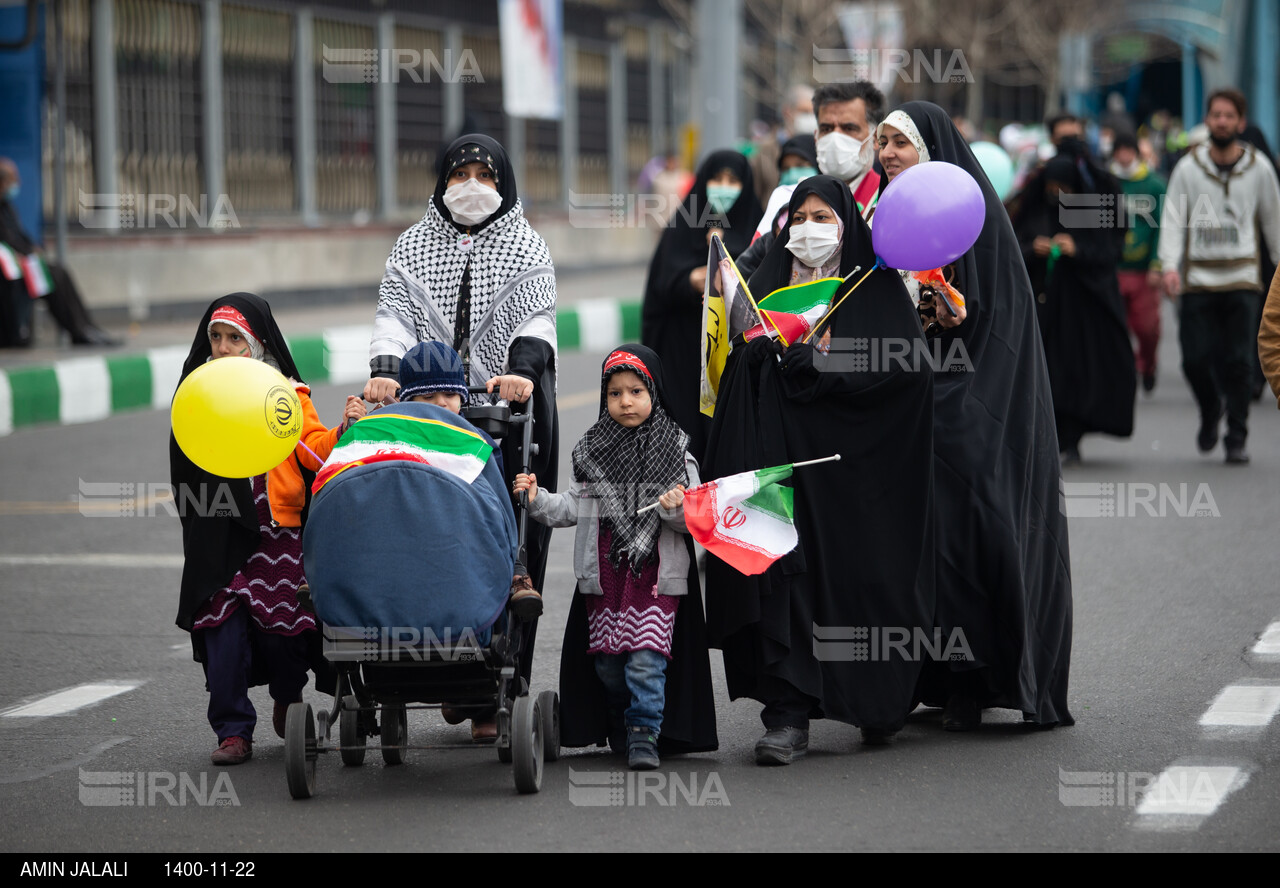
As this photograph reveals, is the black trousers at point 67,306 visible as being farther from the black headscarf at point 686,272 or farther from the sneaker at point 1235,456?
the sneaker at point 1235,456

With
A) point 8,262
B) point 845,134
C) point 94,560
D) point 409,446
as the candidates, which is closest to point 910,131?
point 845,134

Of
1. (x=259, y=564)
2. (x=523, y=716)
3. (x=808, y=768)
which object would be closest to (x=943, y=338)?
(x=808, y=768)

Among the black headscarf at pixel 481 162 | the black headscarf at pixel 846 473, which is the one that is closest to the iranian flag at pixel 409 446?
the black headscarf at pixel 846 473

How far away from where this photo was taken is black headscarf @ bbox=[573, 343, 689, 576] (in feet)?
16.6

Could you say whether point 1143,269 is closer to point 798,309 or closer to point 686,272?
point 686,272

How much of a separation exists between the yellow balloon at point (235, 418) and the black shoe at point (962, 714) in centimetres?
212

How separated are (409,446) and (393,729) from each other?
850 mm

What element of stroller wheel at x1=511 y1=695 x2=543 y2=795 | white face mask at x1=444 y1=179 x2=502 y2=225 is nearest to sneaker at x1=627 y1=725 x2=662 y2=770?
stroller wheel at x1=511 y1=695 x2=543 y2=795

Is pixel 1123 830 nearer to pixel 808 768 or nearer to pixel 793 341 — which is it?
pixel 808 768

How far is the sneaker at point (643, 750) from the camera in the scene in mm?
5016

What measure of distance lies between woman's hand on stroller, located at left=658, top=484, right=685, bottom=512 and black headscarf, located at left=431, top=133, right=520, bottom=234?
112 cm

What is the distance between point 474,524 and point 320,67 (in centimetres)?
1743

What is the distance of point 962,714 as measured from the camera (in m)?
5.49

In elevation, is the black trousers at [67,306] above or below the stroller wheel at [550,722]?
above
